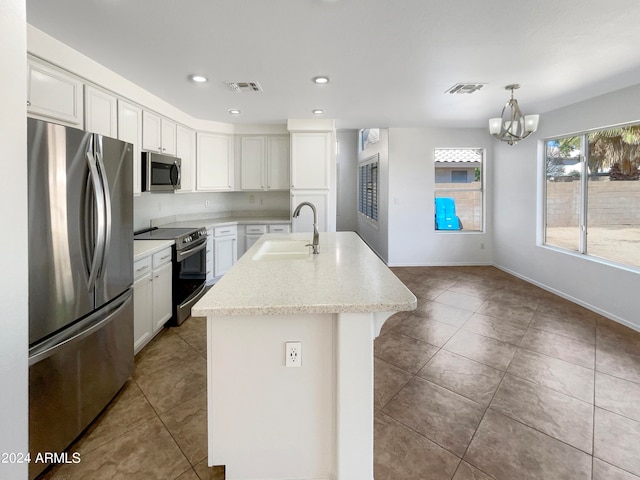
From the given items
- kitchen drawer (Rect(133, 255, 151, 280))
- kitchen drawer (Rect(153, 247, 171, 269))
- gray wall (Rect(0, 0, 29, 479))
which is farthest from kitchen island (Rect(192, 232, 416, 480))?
kitchen drawer (Rect(153, 247, 171, 269))

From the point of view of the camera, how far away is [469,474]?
1.55 metres

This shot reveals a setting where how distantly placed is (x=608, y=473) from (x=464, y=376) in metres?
0.91

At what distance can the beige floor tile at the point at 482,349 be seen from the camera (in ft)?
8.61

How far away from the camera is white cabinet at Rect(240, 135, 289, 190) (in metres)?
5.11

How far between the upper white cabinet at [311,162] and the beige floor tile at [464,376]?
3038 millimetres

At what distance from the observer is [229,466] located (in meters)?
1.41

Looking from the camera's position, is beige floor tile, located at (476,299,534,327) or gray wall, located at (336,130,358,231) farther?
gray wall, located at (336,130,358,231)

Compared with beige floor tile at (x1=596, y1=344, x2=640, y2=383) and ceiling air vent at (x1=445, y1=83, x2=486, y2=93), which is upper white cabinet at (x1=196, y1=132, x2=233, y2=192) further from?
beige floor tile at (x1=596, y1=344, x2=640, y2=383)

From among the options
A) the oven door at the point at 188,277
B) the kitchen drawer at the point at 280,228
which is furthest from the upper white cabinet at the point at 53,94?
the kitchen drawer at the point at 280,228

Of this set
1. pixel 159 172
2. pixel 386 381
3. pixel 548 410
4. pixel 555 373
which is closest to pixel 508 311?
pixel 555 373

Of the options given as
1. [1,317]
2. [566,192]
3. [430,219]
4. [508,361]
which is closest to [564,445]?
[508,361]

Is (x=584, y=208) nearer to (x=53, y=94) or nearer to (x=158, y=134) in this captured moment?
(x=158, y=134)

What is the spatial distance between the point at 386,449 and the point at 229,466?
81 cm

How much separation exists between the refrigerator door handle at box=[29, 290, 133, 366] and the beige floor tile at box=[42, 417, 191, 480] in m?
0.59
